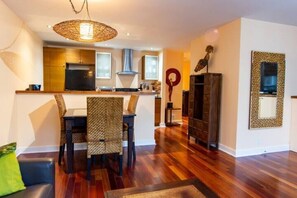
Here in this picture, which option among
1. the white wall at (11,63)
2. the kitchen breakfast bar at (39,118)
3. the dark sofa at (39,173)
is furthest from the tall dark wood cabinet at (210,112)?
the white wall at (11,63)

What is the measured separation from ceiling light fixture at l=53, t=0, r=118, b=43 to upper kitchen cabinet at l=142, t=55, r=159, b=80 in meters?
3.57

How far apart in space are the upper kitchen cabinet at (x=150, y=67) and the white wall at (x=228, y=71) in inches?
98.7

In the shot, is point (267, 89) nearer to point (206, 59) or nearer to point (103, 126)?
point (206, 59)

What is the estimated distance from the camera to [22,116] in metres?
3.45

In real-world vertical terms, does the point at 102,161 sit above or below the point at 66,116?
below

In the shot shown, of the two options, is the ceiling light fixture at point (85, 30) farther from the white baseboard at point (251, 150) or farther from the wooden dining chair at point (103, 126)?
the white baseboard at point (251, 150)

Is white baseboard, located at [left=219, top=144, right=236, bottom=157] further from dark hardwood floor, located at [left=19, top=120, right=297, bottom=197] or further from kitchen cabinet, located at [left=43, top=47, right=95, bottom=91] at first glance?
kitchen cabinet, located at [left=43, top=47, right=95, bottom=91]

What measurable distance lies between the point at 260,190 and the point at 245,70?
77.0 inches

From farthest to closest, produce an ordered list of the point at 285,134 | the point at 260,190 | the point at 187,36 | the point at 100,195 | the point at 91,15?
the point at 187,36 < the point at 285,134 < the point at 91,15 < the point at 260,190 < the point at 100,195

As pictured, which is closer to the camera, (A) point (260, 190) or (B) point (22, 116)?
(A) point (260, 190)

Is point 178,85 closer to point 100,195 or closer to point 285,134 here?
point 285,134

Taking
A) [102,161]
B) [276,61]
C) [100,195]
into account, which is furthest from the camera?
[276,61]

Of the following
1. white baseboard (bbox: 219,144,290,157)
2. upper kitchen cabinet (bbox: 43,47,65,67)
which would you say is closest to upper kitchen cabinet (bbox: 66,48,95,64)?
upper kitchen cabinet (bbox: 43,47,65,67)

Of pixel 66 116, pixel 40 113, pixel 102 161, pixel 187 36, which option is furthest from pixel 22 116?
pixel 187 36
